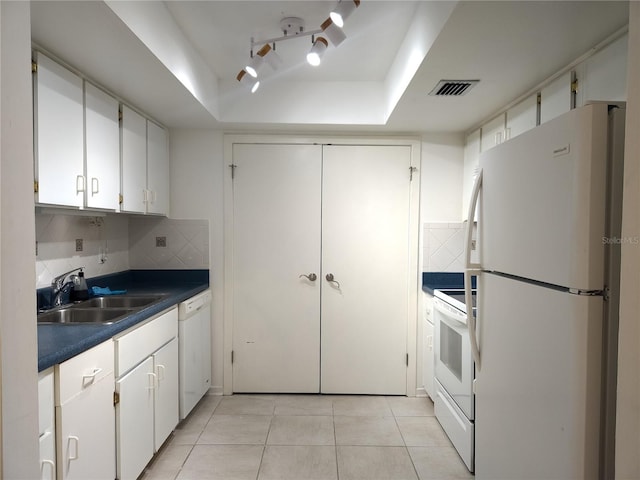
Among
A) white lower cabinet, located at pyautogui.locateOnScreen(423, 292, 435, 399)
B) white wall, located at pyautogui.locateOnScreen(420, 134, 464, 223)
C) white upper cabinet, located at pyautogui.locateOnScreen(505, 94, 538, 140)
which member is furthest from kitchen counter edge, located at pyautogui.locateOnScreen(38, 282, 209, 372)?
white upper cabinet, located at pyautogui.locateOnScreen(505, 94, 538, 140)

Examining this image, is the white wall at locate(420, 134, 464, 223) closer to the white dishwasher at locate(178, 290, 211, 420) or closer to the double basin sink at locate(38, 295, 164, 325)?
the white dishwasher at locate(178, 290, 211, 420)

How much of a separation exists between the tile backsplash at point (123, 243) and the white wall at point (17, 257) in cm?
184

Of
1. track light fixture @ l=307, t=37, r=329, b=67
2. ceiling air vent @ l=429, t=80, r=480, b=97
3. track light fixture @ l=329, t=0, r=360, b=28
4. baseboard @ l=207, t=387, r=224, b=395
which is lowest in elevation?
baseboard @ l=207, t=387, r=224, b=395

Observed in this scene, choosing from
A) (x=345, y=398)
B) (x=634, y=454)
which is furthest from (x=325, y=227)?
(x=634, y=454)

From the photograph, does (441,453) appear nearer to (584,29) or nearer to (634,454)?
(634,454)

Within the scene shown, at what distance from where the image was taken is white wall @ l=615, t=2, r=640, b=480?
1.82 ft

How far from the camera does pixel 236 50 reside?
2.20 meters

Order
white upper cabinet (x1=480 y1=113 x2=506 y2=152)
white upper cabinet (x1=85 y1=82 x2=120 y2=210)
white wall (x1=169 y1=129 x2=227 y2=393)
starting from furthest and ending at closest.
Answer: white wall (x1=169 y1=129 x2=227 y2=393), white upper cabinet (x1=480 y1=113 x2=506 y2=152), white upper cabinet (x1=85 y1=82 x2=120 y2=210)

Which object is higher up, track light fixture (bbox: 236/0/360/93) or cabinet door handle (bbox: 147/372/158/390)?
track light fixture (bbox: 236/0/360/93)

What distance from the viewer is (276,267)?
9.53 feet

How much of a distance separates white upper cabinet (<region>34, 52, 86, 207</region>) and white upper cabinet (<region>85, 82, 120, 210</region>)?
7 centimetres

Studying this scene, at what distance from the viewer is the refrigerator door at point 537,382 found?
98cm

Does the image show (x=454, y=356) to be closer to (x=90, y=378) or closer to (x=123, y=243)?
(x=90, y=378)

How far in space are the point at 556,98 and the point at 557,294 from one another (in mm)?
1206
